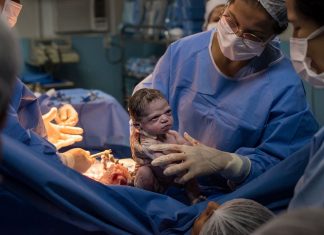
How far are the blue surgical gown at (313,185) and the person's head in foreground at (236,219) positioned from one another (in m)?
0.09

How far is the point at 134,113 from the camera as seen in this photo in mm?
1898

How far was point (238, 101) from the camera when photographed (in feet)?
6.19

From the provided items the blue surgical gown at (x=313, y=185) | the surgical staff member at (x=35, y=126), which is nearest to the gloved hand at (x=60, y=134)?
the surgical staff member at (x=35, y=126)

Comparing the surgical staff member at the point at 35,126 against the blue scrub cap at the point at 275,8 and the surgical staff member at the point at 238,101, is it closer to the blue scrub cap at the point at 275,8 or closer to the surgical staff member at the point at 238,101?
the surgical staff member at the point at 238,101

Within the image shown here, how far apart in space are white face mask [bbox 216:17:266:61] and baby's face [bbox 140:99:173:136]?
0.32 m

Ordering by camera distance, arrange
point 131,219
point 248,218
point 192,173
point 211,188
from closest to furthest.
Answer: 1. point 248,218
2. point 131,219
3. point 192,173
4. point 211,188

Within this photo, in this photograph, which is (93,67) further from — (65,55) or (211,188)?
(211,188)

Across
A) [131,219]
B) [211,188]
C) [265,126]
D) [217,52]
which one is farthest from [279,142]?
[131,219]

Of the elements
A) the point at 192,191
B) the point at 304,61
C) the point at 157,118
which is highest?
the point at 304,61

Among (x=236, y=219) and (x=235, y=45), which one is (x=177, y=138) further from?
(x=236, y=219)

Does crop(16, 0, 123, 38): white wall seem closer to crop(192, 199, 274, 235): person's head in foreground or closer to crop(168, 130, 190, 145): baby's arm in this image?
crop(168, 130, 190, 145): baby's arm

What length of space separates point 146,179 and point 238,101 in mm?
453

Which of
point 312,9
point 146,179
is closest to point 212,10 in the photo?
point 146,179

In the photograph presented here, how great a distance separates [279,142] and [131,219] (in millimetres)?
627
